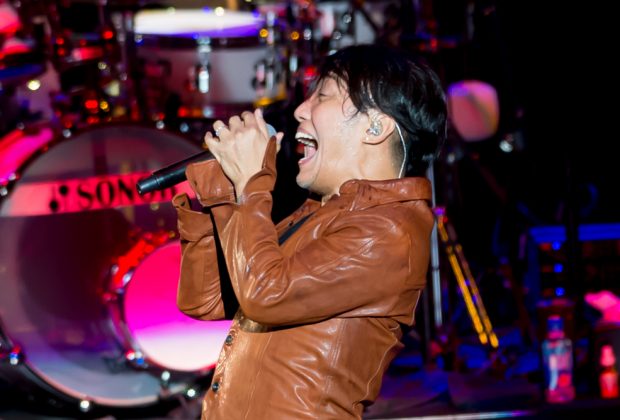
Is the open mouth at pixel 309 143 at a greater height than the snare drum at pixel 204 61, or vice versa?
the open mouth at pixel 309 143

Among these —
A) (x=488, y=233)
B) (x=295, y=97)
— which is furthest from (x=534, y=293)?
(x=295, y=97)

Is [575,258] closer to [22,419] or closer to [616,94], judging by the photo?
[616,94]

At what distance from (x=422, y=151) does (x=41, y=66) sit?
276cm

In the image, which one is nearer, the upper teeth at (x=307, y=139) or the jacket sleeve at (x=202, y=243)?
the jacket sleeve at (x=202, y=243)

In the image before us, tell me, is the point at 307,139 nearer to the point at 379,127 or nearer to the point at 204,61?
the point at 379,127

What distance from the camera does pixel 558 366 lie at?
4.25 metres

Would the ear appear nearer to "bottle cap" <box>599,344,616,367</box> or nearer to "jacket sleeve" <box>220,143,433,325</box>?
"jacket sleeve" <box>220,143,433,325</box>

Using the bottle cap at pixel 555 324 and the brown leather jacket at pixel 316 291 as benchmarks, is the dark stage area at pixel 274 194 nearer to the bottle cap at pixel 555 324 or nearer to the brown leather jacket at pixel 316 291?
the bottle cap at pixel 555 324

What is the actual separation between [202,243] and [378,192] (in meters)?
0.43

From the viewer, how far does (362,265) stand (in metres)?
1.78

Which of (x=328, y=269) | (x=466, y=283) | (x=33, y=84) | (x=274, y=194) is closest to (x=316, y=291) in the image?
(x=328, y=269)

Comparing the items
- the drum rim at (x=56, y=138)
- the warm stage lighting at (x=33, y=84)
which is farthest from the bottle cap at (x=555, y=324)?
the warm stage lighting at (x=33, y=84)

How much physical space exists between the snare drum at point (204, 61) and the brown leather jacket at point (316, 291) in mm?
2651

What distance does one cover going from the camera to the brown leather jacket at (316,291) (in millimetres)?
1747
